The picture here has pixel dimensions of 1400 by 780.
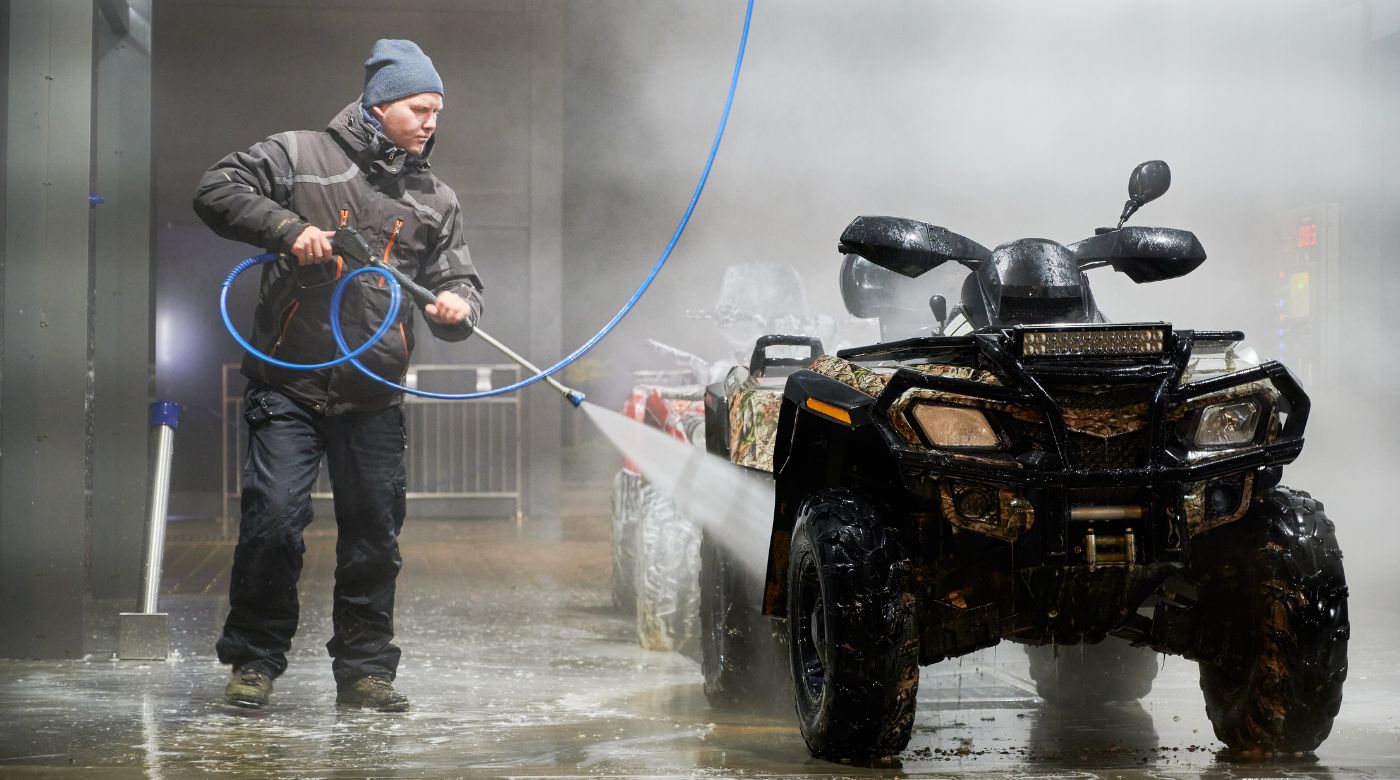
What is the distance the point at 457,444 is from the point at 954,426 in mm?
9821

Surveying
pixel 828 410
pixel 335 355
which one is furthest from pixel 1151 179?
pixel 335 355

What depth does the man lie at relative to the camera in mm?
4711

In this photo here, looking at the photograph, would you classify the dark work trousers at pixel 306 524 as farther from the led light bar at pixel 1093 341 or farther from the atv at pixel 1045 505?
the led light bar at pixel 1093 341

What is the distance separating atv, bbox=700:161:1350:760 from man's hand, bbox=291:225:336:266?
1.52 metres

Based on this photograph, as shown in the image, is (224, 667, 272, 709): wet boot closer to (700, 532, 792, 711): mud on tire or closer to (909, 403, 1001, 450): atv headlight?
(700, 532, 792, 711): mud on tire

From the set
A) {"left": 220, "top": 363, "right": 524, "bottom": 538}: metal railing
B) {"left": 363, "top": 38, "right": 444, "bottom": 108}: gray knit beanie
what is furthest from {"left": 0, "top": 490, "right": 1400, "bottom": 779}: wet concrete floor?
{"left": 220, "top": 363, "right": 524, "bottom": 538}: metal railing

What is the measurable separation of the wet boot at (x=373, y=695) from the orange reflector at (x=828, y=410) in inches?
63.9

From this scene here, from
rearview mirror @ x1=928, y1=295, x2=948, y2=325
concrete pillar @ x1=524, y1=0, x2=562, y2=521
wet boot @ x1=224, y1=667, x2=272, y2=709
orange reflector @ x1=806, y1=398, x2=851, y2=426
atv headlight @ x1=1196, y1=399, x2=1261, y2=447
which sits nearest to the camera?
atv headlight @ x1=1196, y1=399, x2=1261, y2=447

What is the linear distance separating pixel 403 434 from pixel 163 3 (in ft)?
23.2

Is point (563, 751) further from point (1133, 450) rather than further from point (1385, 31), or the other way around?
point (1385, 31)

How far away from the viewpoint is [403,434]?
4.94 m

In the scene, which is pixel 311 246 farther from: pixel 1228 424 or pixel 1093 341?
pixel 1228 424

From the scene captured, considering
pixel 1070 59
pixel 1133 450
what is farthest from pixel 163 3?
pixel 1133 450

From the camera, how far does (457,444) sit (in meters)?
12.8
